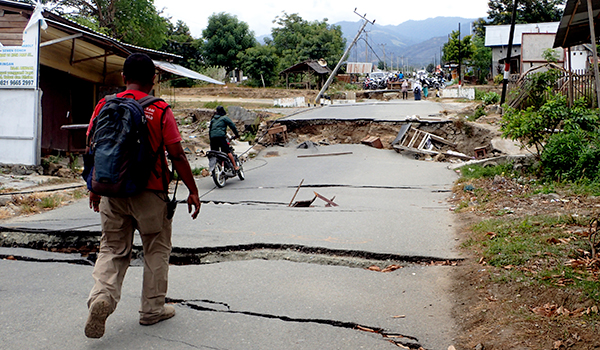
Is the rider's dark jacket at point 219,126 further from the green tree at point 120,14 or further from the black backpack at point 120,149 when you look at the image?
the green tree at point 120,14

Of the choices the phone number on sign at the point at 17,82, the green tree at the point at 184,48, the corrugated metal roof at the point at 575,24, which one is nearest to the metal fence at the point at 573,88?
the corrugated metal roof at the point at 575,24

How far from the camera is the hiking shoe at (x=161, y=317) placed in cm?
365

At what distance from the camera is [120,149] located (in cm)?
330

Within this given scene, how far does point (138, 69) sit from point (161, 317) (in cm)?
180

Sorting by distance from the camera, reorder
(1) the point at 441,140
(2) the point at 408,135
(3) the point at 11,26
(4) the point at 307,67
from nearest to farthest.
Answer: (3) the point at 11,26, (1) the point at 441,140, (2) the point at 408,135, (4) the point at 307,67

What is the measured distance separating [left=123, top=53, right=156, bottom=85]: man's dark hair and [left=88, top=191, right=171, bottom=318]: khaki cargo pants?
817mm

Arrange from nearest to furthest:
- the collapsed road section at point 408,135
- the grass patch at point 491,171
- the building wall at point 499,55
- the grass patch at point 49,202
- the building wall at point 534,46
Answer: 1. the grass patch at point 49,202
2. the grass patch at point 491,171
3. the collapsed road section at point 408,135
4. the building wall at point 534,46
5. the building wall at point 499,55

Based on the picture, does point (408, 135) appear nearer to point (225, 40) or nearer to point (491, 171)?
point (491, 171)

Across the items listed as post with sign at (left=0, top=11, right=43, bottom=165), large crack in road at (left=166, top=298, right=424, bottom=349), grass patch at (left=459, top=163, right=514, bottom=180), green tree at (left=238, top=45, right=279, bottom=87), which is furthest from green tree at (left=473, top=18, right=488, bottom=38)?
large crack in road at (left=166, top=298, right=424, bottom=349)

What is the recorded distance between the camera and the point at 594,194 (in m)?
7.58

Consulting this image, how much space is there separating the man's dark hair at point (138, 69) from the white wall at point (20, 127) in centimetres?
940

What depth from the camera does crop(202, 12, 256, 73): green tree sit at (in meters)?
49.2

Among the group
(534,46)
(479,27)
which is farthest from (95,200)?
(479,27)

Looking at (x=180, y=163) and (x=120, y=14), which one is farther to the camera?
(x=120, y=14)
